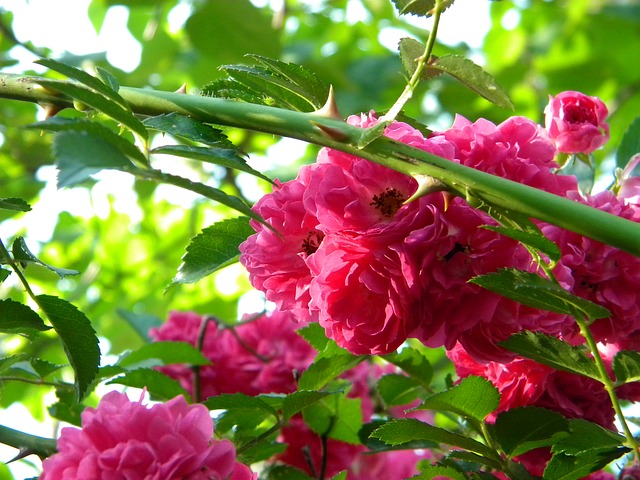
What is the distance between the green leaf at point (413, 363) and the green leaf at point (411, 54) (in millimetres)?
429

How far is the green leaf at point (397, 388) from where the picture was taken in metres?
1.31

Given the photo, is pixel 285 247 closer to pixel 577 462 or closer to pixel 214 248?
pixel 214 248

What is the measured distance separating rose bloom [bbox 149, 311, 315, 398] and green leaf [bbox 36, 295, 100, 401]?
0.74 m

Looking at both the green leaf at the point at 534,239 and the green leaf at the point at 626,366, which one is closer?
the green leaf at the point at 534,239

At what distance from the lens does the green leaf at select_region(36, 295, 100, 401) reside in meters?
0.97

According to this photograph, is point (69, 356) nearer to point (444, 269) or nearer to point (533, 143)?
point (444, 269)

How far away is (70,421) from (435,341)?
64 cm

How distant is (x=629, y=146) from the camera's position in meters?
1.28

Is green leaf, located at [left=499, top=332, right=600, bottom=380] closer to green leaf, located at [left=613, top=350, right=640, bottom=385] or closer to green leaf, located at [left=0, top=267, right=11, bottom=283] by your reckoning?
green leaf, located at [left=613, top=350, right=640, bottom=385]

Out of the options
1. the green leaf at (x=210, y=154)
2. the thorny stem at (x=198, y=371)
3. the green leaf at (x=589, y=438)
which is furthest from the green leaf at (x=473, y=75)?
the thorny stem at (x=198, y=371)

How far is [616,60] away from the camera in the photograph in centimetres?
377

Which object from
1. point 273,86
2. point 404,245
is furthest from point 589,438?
point 273,86

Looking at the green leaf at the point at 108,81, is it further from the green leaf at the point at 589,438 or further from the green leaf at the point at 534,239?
the green leaf at the point at 589,438

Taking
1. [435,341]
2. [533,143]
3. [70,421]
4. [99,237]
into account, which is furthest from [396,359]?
[99,237]
